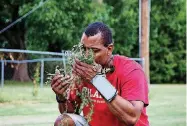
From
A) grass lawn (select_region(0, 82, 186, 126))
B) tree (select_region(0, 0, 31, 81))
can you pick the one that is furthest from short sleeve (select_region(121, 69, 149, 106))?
tree (select_region(0, 0, 31, 81))

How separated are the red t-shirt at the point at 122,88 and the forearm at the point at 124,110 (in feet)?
0.52

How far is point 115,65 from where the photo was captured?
13.3ft

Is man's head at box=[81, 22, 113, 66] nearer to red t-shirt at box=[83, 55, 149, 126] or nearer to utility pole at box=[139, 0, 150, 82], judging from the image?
red t-shirt at box=[83, 55, 149, 126]

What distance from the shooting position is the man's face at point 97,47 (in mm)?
3805

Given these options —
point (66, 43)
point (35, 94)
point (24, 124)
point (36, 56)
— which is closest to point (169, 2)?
point (66, 43)

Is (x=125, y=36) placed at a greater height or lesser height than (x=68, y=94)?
greater

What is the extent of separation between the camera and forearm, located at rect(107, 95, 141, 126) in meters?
3.61

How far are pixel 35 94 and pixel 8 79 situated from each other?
461 cm

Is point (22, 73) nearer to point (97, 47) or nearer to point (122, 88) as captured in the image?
point (122, 88)

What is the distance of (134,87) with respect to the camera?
3.93 metres

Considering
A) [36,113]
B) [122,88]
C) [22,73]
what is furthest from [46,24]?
[122,88]

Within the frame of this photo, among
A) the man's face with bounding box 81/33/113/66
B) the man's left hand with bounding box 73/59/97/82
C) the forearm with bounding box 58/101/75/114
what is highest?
the man's face with bounding box 81/33/113/66

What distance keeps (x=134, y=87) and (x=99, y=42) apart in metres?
0.46

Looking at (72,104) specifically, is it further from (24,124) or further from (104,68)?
(24,124)
